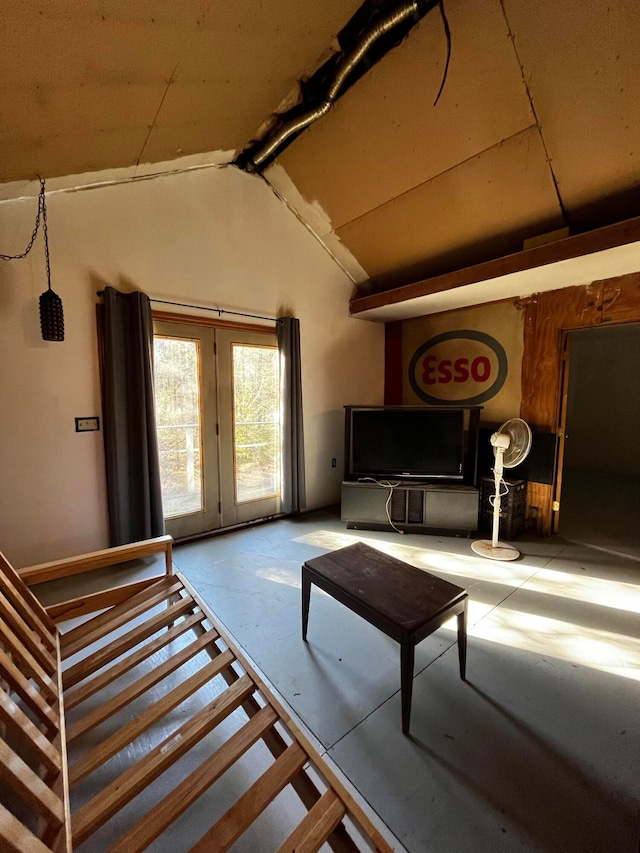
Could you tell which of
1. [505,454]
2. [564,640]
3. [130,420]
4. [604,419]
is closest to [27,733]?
[130,420]

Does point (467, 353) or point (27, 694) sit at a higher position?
point (467, 353)

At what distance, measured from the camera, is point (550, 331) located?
3.43 meters

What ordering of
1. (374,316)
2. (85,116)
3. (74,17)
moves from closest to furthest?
1. (74,17)
2. (85,116)
3. (374,316)

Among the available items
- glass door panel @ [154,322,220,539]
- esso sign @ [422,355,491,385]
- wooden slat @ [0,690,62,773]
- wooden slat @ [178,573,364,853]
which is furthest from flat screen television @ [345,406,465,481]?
wooden slat @ [0,690,62,773]

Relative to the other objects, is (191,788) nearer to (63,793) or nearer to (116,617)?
(63,793)

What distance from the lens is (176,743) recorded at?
1.12m

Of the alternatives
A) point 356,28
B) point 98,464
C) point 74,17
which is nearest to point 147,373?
point 98,464

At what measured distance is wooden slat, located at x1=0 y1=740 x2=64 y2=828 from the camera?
750 mm

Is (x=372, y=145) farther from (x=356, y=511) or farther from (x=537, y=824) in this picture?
(x=537, y=824)

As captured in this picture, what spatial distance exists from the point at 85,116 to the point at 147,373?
1.59 meters

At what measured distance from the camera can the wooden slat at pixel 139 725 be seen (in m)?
1.06

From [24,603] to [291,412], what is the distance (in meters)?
2.65

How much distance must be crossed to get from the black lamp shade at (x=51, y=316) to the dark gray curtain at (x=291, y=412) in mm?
1922

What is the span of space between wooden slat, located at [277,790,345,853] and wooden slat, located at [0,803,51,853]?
0.55 metres
